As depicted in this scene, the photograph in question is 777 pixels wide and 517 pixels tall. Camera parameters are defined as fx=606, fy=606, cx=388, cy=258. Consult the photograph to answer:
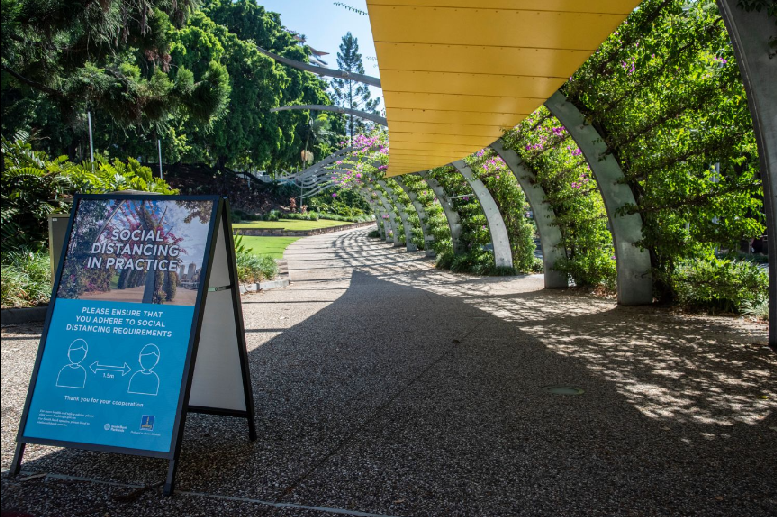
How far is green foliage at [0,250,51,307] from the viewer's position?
7336mm

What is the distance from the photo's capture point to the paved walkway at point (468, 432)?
8.66ft

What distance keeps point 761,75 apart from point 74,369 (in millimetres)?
5151

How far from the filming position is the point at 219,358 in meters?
3.49

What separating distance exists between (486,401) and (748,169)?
14.5ft

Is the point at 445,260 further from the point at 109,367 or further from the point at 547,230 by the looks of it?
the point at 109,367

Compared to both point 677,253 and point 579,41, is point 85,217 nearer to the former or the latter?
point 579,41

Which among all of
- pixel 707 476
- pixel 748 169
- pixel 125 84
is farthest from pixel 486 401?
pixel 125 84

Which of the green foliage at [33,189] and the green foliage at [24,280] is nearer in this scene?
the green foliage at [24,280]

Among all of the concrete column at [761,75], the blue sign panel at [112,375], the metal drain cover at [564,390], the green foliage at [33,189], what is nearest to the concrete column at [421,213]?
the green foliage at [33,189]

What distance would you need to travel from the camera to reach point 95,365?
291 centimetres

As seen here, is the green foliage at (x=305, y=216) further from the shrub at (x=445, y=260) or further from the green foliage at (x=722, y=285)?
the green foliage at (x=722, y=285)

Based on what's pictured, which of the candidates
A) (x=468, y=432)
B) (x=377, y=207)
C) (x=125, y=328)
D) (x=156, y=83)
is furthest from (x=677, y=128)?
(x=377, y=207)

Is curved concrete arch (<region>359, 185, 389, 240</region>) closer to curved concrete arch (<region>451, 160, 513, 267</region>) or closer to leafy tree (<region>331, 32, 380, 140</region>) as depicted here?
curved concrete arch (<region>451, 160, 513, 267</region>)

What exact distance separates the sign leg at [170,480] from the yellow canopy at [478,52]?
2.63 metres
